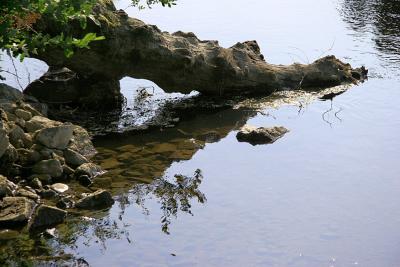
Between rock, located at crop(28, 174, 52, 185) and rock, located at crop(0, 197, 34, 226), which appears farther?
rock, located at crop(28, 174, 52, 185)

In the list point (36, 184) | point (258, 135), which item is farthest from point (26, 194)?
point (258, 135)

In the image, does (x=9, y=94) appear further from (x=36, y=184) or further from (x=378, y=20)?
(x=378, y=20)

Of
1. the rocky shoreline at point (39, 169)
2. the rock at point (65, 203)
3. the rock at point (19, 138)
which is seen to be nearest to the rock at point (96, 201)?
the rocky shoreline at point (39, 169)

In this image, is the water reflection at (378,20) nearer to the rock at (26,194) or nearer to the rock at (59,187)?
the rock at (59,187)

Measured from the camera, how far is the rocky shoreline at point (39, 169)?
10.6 meters

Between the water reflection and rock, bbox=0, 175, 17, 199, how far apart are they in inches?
619

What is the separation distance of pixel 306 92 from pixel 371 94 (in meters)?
1.98

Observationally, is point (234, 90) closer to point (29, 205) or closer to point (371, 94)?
point (371, 94)

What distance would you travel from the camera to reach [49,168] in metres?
12.2

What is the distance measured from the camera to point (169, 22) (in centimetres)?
2658

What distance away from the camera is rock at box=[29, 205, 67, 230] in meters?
10.5

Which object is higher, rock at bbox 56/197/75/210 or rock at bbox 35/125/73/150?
rock at bbox 35/125/73/150

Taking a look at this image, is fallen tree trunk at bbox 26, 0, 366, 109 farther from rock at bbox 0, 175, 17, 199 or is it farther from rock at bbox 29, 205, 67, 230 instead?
rock at bbox 29, 205, 67, 230

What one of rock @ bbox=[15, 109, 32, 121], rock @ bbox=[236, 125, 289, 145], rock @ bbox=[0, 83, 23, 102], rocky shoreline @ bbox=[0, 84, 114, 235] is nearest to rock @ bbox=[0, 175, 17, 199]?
rocky shoreline @ bbox=[0, 84, 114, 235]
